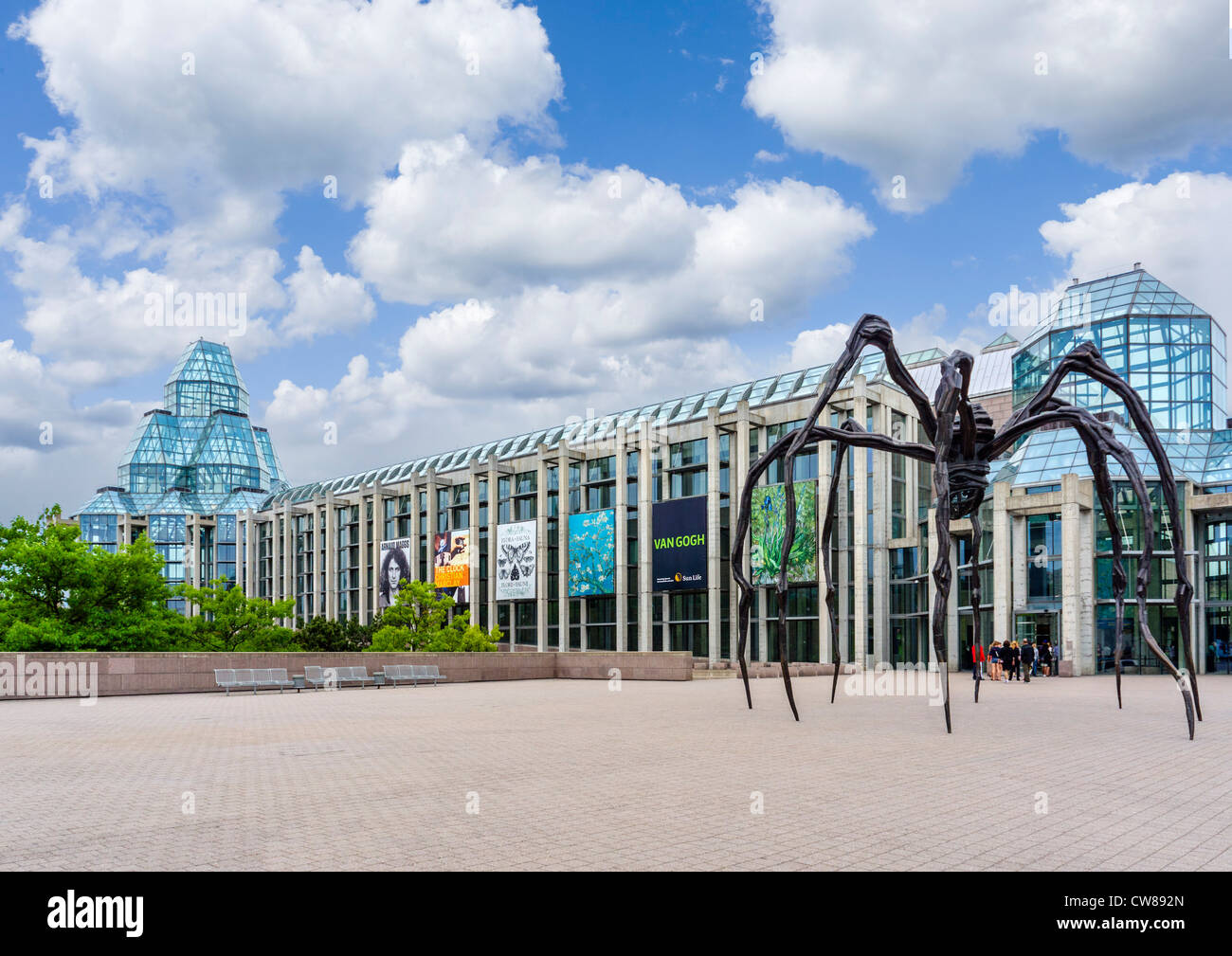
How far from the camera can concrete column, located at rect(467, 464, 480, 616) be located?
69125 millimetres

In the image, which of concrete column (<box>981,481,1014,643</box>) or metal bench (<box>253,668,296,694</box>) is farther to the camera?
concrete column (<box>981,481,1014,643</box>)

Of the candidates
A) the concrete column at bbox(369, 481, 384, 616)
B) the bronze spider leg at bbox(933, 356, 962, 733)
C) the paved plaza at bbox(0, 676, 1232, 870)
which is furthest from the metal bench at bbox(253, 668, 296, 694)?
the concrete column at bbox(369, 481, 384, 616)

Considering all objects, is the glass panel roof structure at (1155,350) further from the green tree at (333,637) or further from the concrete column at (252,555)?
the concrete column at (252,555)

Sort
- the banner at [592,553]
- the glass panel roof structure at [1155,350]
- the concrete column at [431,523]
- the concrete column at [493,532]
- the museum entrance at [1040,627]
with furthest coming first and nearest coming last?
the concrete column at [431,523]
the concrete column at [493,532]
the banner at [592,553]
the glass panel roof structure at [1155,350]
the museum entrance at [1040,627]

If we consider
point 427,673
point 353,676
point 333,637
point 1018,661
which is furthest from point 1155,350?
point 333,637

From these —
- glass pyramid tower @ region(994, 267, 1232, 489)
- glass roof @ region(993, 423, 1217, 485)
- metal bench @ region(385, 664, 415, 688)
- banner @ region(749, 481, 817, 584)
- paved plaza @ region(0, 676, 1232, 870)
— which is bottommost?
metal bench @ region(385, 664, 415, 688)

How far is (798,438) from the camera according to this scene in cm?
1358

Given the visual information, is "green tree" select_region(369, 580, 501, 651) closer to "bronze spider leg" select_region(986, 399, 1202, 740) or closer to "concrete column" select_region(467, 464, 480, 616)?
"concrete column" select_region(467, 464, 480, 616)

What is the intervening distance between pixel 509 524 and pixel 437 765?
184ft

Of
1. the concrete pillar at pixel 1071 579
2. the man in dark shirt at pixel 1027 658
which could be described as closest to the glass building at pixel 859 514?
the concrete pillar at pixel 1071 579

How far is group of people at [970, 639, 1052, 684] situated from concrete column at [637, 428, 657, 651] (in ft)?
81.6

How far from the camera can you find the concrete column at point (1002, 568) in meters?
39.2

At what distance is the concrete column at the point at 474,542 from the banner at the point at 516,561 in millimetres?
1950
